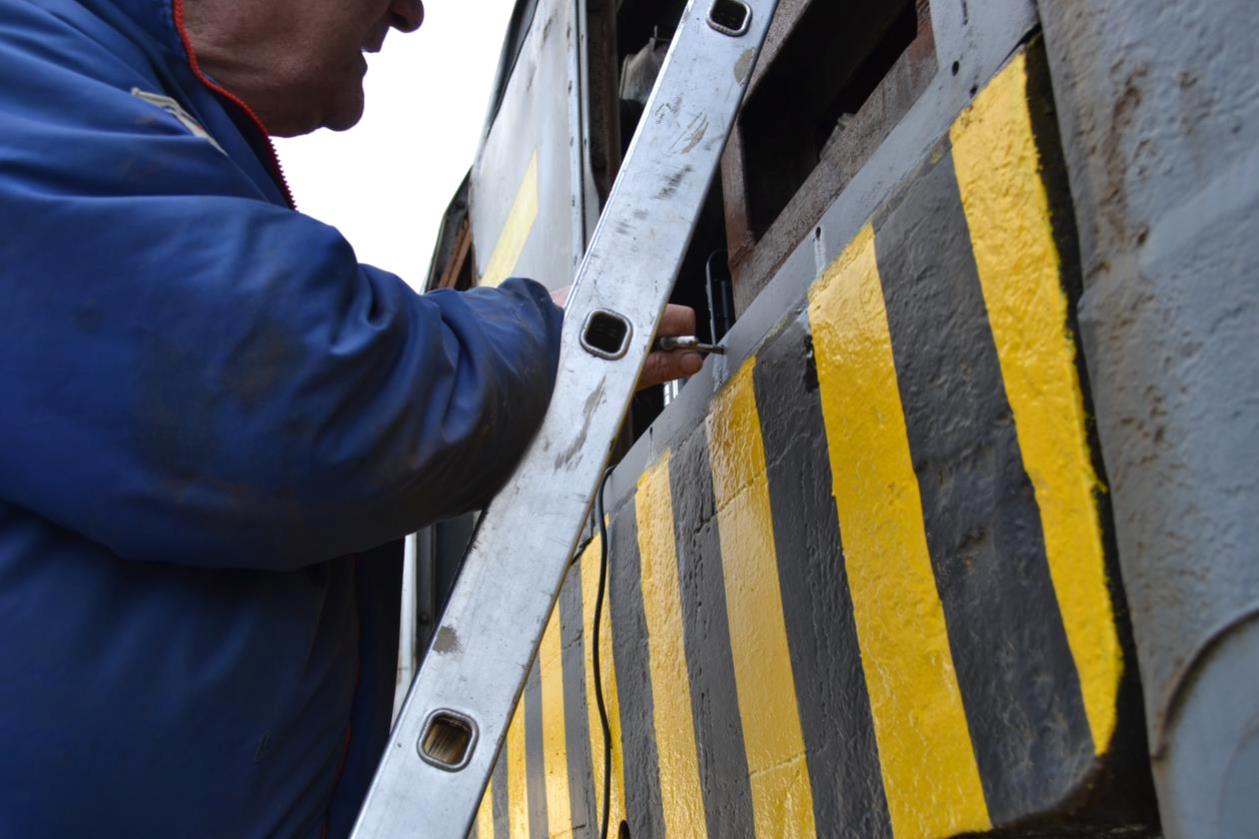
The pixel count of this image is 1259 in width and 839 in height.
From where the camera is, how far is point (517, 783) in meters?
2.97

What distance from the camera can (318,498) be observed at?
3.47 ft

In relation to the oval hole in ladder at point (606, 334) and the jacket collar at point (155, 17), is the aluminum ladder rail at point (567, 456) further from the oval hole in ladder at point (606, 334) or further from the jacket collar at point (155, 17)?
the jacket collar at point (155, 17)

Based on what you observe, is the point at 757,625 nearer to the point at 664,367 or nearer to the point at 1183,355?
the point at 664,367

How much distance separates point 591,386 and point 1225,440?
64cm

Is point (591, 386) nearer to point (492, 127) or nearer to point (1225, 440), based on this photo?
point (1225, 440)

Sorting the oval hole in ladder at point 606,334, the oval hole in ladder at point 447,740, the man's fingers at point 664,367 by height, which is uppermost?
the man's fingers at point 664,367

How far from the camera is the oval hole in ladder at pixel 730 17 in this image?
1.47m

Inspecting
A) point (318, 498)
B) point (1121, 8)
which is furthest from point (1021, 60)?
point (318, 498)

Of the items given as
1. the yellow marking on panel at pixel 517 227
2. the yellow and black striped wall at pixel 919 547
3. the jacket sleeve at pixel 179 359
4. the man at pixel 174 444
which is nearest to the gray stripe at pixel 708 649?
the yellow and black striped wall at pixel 919 547

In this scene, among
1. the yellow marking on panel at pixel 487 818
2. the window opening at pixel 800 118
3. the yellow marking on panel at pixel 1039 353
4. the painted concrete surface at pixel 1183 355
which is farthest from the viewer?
the yellow marking on panel at pixel 487 818

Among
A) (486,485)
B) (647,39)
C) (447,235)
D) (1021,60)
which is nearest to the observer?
(1021,60)

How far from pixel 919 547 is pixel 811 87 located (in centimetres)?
137

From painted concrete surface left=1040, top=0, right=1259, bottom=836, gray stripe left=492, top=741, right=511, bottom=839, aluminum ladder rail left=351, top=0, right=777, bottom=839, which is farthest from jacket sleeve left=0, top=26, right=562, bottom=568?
gray stripe left=492, top=741, right=511, bottom=839

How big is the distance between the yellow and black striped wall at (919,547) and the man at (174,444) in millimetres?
424
